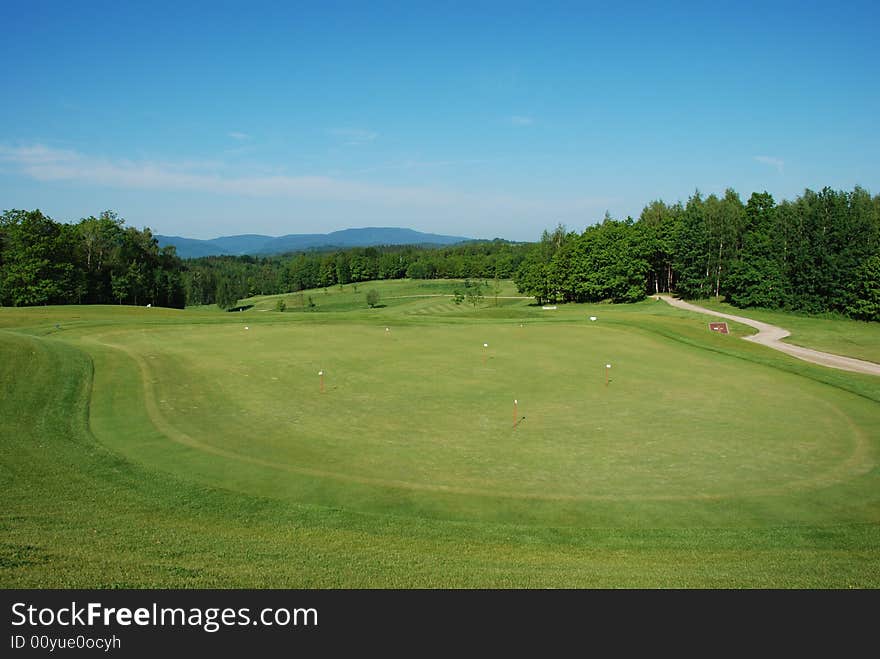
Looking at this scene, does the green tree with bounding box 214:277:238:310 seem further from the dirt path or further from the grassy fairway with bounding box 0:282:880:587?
the grassy fairway with bounding box 0:282:880:587

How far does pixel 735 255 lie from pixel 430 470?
61.8 metres

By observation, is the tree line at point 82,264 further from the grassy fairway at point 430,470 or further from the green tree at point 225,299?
the grassy fairway at point 430,470

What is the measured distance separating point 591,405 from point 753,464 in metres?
5.89

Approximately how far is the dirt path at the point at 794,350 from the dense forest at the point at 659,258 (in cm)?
880

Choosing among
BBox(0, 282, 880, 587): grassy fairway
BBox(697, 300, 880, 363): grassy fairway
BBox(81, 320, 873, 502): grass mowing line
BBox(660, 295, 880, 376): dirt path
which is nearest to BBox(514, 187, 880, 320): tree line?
BBox(697, 300, 880, 363): grassy fairway

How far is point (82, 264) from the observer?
7106cm

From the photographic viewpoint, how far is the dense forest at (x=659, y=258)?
5353cm

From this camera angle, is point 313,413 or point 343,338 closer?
point 313,413

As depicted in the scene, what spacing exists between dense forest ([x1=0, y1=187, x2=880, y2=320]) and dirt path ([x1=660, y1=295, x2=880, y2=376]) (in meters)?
8.80
